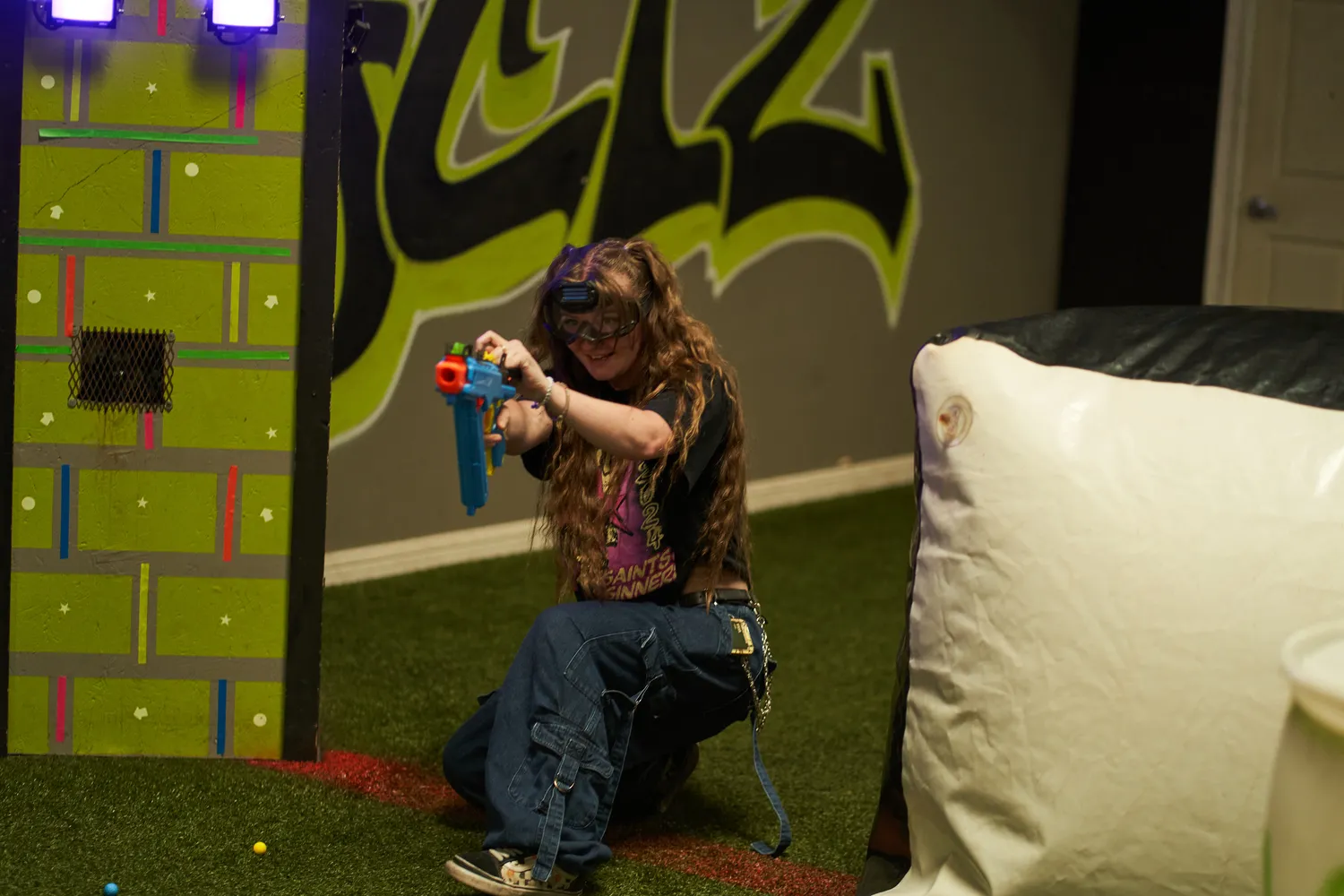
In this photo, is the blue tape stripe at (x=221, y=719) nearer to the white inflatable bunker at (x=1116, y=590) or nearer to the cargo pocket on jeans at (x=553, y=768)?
the cargo pocket on jeans at (x=553, y=768)

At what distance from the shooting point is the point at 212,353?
7.64ft

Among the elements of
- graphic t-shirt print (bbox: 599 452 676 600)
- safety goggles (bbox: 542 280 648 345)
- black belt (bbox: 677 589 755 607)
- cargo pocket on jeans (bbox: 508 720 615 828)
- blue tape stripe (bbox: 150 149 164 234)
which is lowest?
cargo pocket on jeans (bbox: 508 720 615 828)

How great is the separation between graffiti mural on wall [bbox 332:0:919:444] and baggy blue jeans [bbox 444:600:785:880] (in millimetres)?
1630

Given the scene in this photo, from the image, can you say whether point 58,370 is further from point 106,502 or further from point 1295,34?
point 1295,34

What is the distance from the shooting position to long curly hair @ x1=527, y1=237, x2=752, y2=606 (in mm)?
2041

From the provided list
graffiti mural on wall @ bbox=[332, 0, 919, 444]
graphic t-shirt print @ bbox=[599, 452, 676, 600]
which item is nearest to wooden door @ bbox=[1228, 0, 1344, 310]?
graffiti mural on wall @ bbox=[332, 0, 919, 444]

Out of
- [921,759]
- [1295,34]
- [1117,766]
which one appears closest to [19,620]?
[921,759]

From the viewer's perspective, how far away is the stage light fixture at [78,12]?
2.21m

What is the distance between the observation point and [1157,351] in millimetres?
1643

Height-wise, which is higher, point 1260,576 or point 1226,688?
point 1260,576

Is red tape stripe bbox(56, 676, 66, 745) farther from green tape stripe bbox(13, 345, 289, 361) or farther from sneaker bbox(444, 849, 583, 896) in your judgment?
sneaker bbox(444, 849, 583, 896)

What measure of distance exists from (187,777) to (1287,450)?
1.64 m

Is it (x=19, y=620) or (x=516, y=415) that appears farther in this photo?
(x=19, y=620)

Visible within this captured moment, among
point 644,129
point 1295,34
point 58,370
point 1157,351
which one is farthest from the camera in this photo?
point 1295,34
